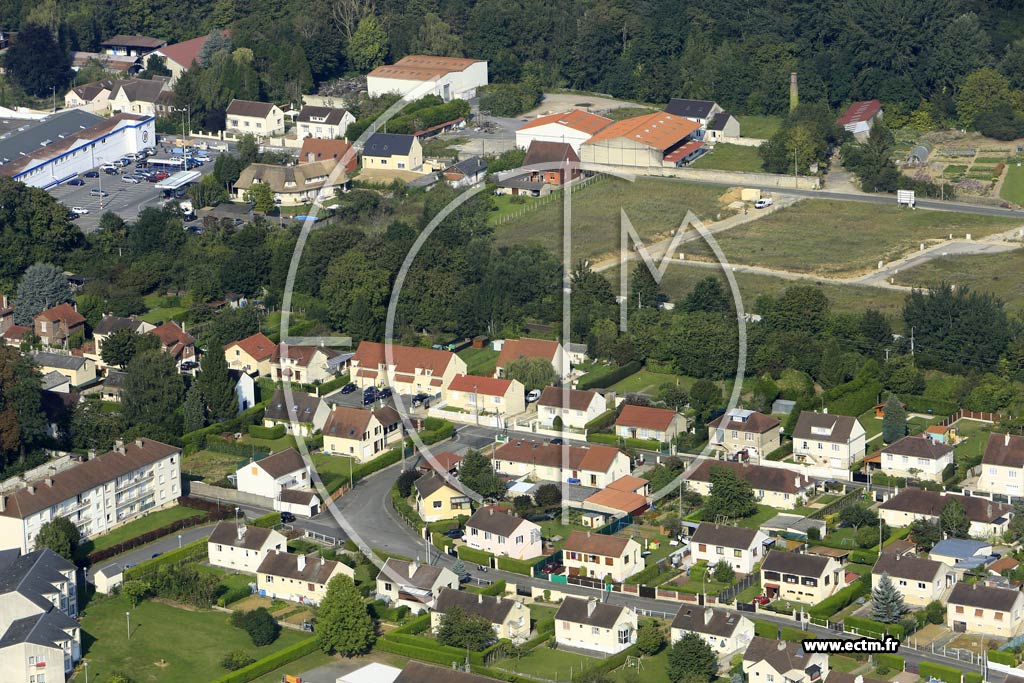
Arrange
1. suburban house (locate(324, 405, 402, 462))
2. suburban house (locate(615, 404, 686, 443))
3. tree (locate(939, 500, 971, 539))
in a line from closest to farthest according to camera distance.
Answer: tree (locate(939, 500, 971, 539)) → suburban house (locate(324, 405, 402, 462)) → suburban house (locate(615, 404, 686, 443))

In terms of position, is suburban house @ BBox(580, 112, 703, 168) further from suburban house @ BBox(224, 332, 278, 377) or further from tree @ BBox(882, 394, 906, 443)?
tree @ BBox(882, 394, 906, 443)

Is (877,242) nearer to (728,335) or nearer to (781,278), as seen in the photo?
(781,278)

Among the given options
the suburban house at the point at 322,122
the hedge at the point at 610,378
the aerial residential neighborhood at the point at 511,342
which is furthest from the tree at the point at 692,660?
the suburban house at the point at 322,122

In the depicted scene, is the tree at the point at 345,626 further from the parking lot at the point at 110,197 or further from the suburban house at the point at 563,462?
the parking lot at the point at 110,197

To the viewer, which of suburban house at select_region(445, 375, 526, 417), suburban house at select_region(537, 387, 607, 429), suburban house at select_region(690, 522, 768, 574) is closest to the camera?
suburban house at select_region(690, 522, 768, 574)

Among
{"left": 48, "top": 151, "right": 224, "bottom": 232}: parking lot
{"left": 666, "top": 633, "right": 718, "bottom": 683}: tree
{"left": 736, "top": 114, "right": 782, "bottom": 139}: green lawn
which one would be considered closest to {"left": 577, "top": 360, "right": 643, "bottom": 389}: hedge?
{"left": 666, "top": 633, "right": 718, "bottom": 683}: tree

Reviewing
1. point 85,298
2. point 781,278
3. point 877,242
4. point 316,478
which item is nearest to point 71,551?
point 316,478
